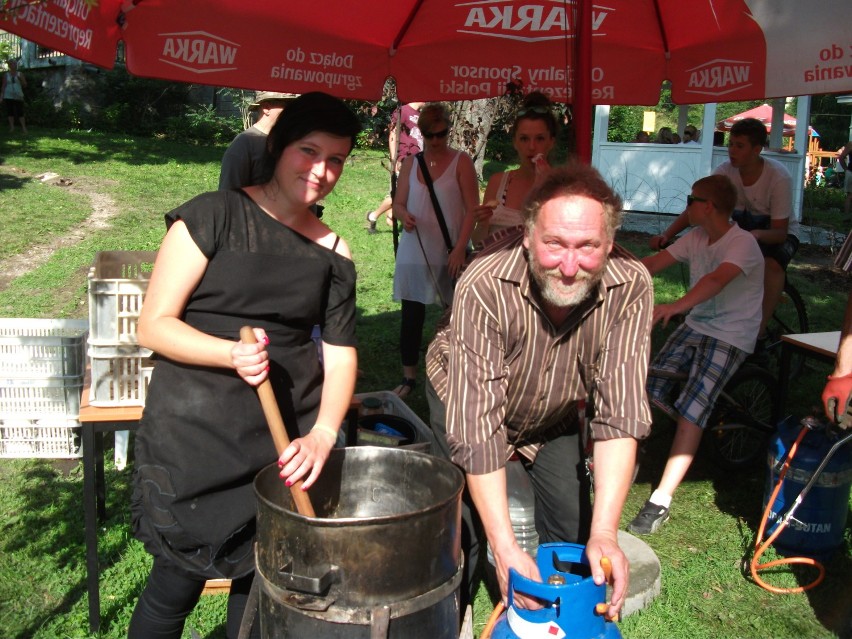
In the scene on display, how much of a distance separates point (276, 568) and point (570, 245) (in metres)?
1.13

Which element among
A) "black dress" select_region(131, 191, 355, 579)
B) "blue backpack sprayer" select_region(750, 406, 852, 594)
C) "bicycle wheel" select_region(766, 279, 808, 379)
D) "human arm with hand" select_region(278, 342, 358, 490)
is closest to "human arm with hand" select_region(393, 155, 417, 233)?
"bicycle wheel" select_region(766, 279, 808, 379)

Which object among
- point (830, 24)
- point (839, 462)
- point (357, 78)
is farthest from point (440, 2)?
point (839, 462)

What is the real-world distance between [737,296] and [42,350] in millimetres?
3570

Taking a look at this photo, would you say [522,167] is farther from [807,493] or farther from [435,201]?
[807,493]

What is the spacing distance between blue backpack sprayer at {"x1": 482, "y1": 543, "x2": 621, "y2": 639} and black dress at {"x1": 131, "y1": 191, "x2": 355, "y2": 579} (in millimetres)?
784

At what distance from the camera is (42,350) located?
377cm

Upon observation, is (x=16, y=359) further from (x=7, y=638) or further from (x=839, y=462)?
(x=839, y=462)

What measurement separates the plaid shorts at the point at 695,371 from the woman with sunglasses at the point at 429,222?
1.61 metres

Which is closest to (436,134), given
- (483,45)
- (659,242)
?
(483,45)

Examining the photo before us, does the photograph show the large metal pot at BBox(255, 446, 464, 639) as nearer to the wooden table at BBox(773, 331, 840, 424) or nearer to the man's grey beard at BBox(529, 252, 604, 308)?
the man's grey beard at BBox(529, 252, 604, 308)

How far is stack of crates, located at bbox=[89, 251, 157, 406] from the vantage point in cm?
302

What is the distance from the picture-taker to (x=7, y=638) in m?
3.18

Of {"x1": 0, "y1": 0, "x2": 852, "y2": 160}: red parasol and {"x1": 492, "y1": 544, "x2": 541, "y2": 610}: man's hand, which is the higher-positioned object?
{"x1": 0, "y1": 0, "x2": 852, "y2": 160}: red parasol

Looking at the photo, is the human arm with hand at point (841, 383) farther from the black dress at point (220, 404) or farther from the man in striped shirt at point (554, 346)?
the black dress at point (220, 404)
